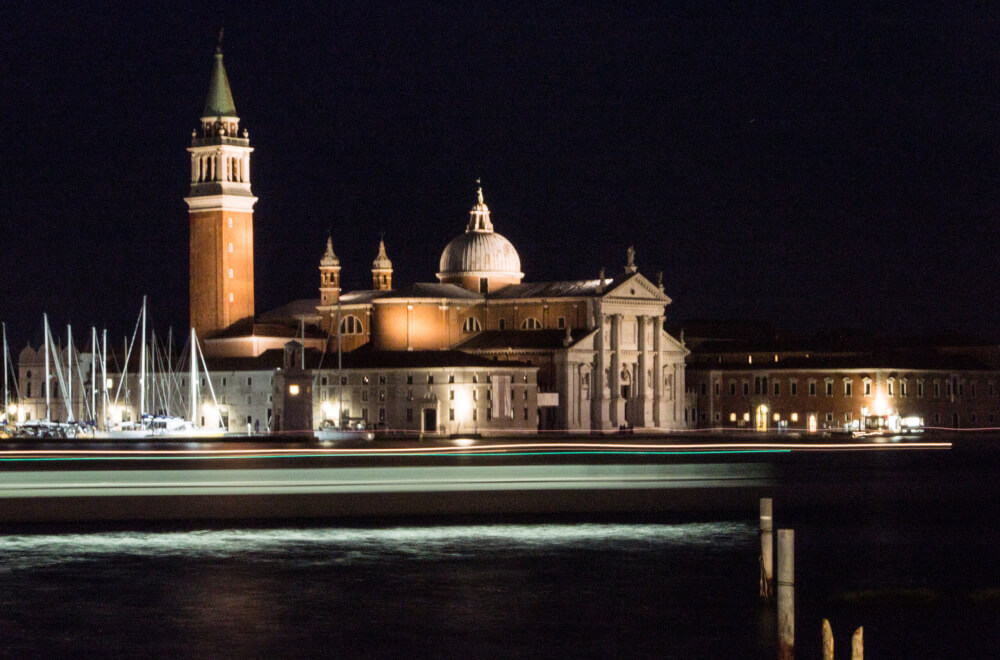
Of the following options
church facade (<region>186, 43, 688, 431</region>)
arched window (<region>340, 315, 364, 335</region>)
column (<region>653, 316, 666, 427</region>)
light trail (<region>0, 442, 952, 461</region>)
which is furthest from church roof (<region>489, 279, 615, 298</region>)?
light trail (<region>0, 442, 952, 461</region>)

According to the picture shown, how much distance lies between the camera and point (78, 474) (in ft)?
135

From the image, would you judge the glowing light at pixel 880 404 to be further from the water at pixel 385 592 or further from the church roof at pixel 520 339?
the water at pixel 385 592

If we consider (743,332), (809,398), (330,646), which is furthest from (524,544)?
(743,332)

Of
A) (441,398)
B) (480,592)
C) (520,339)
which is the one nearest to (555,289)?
(520,339)

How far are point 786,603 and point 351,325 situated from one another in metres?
82.3

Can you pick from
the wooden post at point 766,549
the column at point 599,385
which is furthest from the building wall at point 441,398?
the wooden post at point 766,549

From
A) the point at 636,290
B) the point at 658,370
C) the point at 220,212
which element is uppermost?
the point at 220,212

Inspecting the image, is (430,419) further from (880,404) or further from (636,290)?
(880,404)

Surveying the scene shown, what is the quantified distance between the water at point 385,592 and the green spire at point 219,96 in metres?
67.8

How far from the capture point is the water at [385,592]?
939 inches

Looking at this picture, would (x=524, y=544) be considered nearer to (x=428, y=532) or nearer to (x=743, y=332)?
(x=428, y=532)

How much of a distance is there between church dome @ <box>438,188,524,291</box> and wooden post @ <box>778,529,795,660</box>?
79.7 metres

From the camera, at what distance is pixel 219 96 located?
102188 millimetres

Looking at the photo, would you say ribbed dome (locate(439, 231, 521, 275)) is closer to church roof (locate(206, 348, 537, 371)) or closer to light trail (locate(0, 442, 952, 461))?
church roof (locate(206, 348, 537, 371))
